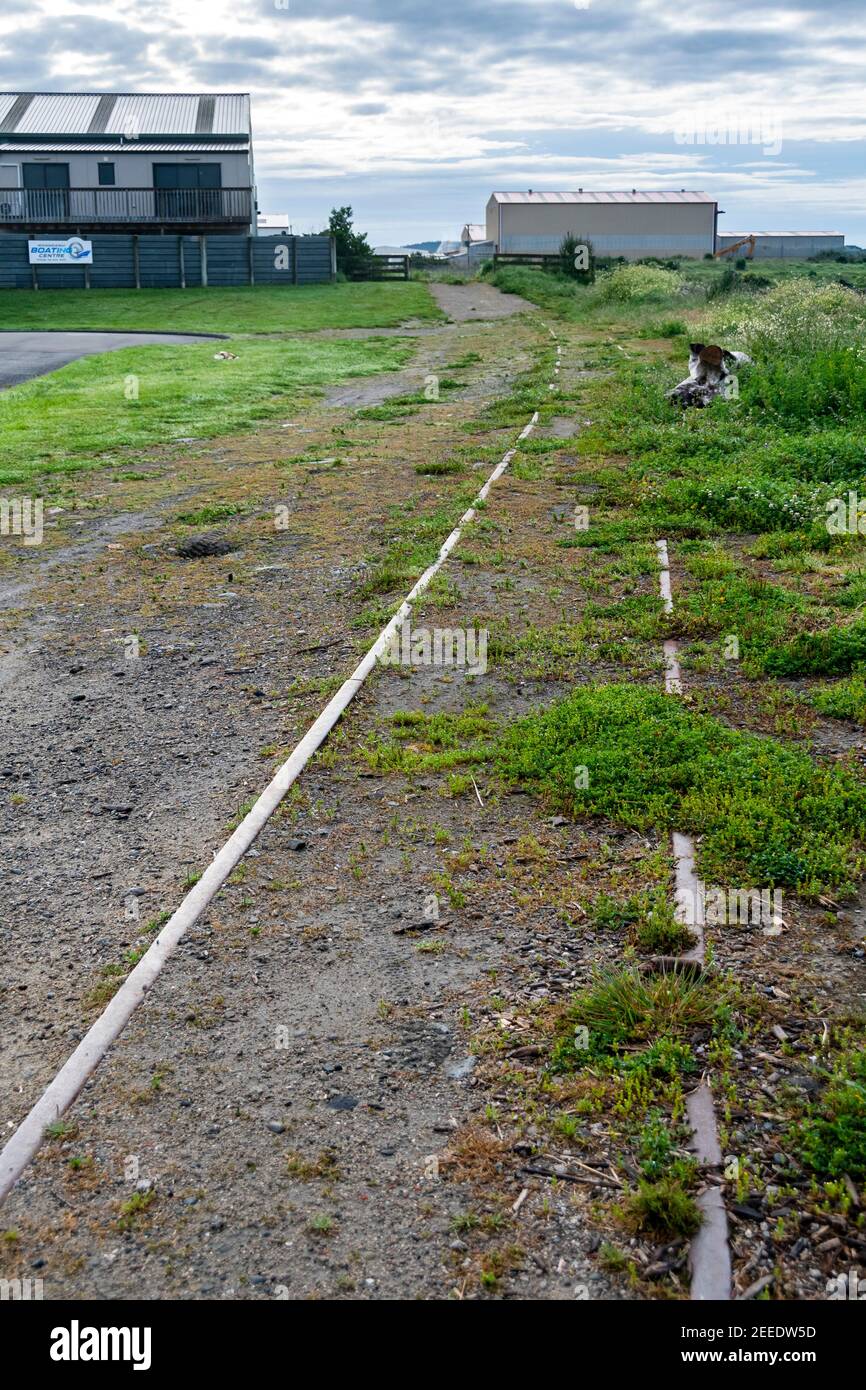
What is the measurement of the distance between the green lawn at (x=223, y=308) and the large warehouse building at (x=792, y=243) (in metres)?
51.5

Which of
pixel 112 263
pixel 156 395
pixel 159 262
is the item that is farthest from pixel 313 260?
pixel 156 395

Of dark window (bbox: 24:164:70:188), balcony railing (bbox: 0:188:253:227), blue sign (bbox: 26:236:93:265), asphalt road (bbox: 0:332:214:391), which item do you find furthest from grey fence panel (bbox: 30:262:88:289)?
asphalt road (bbox: 0:332:214:391)

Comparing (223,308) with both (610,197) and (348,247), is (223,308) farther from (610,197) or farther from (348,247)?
(610,197)

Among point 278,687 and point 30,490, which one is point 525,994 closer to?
point 278,687

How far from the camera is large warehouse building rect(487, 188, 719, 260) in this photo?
7831 cm

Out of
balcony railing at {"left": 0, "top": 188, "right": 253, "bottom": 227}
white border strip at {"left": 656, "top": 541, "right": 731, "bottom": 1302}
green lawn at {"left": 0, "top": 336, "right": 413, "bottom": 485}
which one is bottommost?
white border strip at {"left": 656, "top": 541, "right": 731, "bottom": 1302}

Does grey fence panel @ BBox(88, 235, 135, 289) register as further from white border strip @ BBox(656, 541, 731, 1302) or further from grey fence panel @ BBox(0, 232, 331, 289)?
white border strip @ BBox(656, 541, 731, 1302)

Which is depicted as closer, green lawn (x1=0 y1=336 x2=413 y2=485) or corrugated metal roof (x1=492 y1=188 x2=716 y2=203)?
green lawn (x1=0 y1=336 x2=413 y2=485)

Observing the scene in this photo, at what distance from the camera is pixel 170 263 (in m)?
47.1

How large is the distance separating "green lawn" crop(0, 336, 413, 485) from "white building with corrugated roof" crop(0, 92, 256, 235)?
81.4 feet

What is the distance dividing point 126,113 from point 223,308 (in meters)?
21.1

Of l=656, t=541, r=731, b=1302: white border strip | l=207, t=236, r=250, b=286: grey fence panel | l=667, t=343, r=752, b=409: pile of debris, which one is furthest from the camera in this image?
l=207, t=236, r=250, b=286: grey fence panel

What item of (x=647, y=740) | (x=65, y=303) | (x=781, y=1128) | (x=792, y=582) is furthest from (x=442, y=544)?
(x=65, y=303)

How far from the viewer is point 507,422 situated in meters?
17.3
